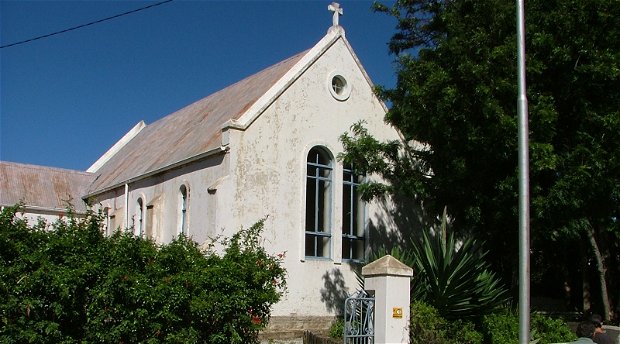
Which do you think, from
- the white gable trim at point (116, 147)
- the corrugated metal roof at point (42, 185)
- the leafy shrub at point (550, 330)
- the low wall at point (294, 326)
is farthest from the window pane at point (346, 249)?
the white gable trim at point (116, 147)

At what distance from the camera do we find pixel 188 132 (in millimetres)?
22109

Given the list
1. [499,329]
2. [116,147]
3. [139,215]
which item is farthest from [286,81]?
[116,147]

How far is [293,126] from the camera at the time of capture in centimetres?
1764

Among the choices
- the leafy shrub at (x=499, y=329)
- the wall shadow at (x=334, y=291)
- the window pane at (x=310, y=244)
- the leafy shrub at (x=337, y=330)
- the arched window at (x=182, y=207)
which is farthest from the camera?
the arched window at (x=182, y=207)

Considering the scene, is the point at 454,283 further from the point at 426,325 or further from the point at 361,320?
the point at 361,320

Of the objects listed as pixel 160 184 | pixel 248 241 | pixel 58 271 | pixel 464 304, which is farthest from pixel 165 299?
pixel 160 184

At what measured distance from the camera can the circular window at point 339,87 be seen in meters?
18.7

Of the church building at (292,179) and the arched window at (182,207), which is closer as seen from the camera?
the church building at (292,179)

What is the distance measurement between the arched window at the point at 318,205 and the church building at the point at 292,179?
0.09ft

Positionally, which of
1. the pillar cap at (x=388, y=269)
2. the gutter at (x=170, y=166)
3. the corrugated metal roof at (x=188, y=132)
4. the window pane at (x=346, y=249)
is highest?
the corrugated metal roof at (x=188, y=132)

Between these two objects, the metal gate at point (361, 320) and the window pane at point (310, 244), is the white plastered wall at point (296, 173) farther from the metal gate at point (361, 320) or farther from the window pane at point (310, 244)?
the metal gate at point (361, 320)

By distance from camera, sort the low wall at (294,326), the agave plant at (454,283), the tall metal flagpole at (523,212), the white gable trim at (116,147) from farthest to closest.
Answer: the white gable trim at (116,147)
the low wall at (294,326)
the agave plant at (454,283)
the tall metal flagpole at (523,212)

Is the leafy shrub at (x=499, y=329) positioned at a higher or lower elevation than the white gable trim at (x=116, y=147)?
lower

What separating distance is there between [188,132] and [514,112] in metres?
11.8
